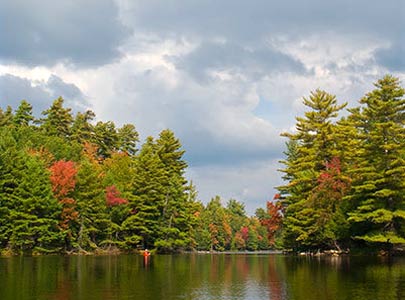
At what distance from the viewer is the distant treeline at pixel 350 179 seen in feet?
171

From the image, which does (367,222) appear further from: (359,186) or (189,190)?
(189,190)

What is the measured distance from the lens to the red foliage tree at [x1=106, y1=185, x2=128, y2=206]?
78.1m

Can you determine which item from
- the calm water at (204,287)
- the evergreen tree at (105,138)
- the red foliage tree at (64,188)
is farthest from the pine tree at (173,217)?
the calm water at (204,287)

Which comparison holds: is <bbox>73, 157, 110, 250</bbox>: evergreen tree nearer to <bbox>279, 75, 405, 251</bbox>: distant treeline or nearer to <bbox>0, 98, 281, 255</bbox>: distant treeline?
<bbox>0, 98, 281, 255</bbox>: distant treeline

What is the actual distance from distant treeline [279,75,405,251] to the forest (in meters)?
0.12

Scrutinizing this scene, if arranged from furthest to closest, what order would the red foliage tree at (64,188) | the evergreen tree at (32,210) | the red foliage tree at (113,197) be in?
the red foliage tree at (113,197) → the red foliage tree at (64,188) → the evergreen tree at (32,210)

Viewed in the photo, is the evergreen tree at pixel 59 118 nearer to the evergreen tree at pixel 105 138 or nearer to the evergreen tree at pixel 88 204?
the evergreen tree at pixel 105 138

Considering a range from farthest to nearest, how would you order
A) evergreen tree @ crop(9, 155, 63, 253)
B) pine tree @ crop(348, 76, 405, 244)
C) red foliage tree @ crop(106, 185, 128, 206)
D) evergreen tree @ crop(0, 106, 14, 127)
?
evergreen tree @ crop(0, 106, 14, 127) → red foliage tree @ crop(106, 185, 128, 206) → evergreen tree @ crop(9, 155, 63, 253) → pine tree @ crop(348, 76, 405, 244)

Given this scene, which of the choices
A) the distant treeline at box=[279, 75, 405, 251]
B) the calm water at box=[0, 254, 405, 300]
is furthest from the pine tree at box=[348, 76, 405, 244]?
the calm water at box=[0, 254, 405, 300]

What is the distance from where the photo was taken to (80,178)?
73000 mm

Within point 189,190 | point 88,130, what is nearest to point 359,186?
point 189,190

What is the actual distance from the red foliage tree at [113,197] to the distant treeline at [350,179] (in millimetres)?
24691

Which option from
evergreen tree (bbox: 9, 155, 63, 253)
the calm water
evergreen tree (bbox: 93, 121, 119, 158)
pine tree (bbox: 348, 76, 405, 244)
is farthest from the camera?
evergreen tree (bbox: 93, 121, 119, 158)

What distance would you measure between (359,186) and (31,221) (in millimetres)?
38050
